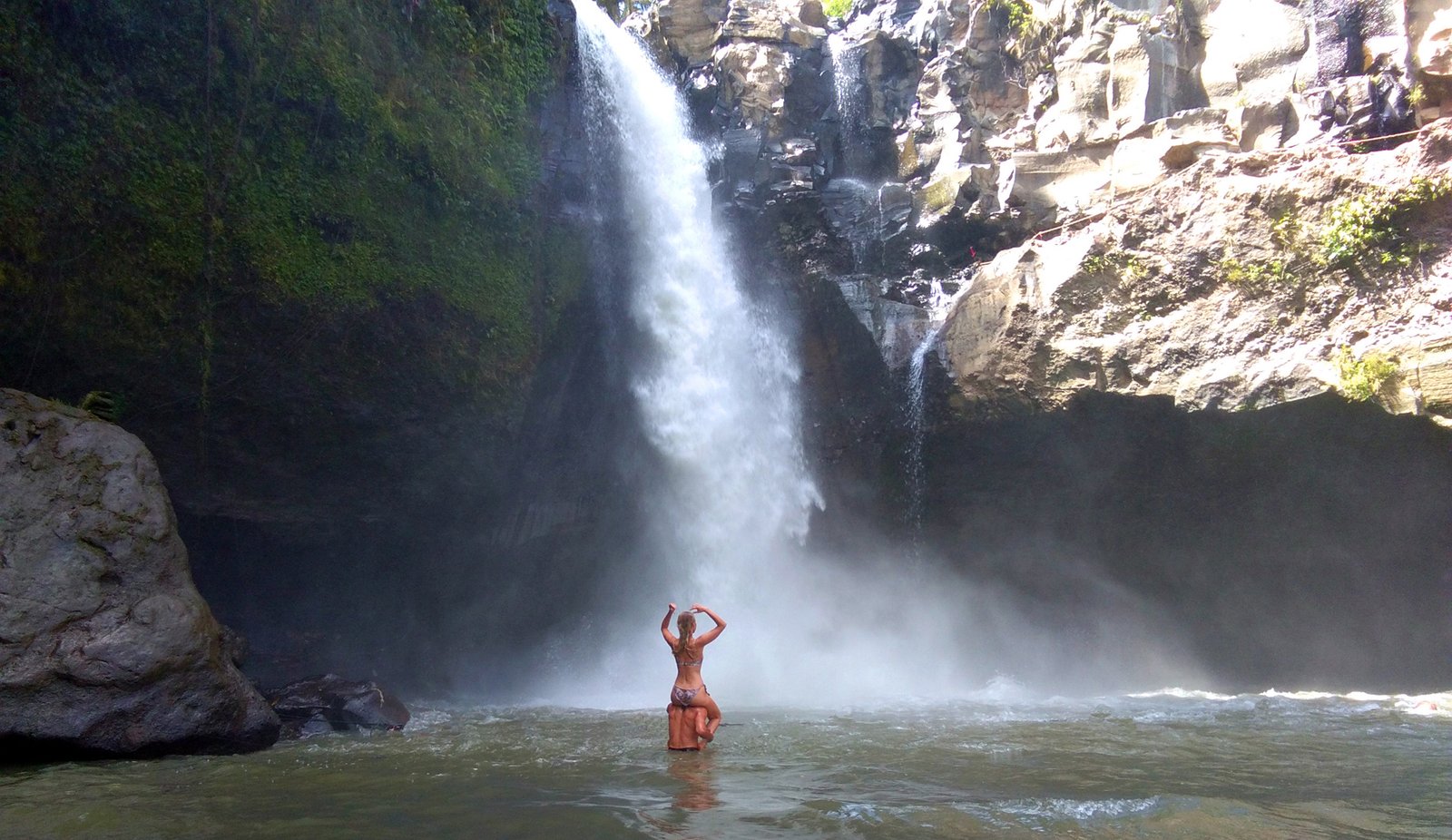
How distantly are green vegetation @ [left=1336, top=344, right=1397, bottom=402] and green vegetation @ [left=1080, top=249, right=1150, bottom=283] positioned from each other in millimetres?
2780

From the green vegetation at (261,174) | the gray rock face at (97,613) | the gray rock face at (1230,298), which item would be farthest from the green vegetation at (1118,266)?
the gray rock face at (97,613)

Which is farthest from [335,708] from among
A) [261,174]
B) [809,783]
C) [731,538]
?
[731,538]

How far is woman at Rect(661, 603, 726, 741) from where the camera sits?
27.1ft

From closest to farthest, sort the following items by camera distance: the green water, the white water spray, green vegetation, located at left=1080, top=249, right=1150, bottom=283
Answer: the green water → green vegetation, located at left=1080, top=249, right=1150, bottom=283 → the white water spray

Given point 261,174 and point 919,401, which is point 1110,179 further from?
point 261,174

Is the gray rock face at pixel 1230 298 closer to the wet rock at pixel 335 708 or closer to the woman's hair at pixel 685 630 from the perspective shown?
the woman's hair at pixel 685 630

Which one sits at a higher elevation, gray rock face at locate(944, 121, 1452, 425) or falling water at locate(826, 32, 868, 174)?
falling water at locate(826, 32, 868, 174)

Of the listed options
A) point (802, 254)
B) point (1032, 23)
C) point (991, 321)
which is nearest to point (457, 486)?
point (802, 254)

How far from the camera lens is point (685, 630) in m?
8.58

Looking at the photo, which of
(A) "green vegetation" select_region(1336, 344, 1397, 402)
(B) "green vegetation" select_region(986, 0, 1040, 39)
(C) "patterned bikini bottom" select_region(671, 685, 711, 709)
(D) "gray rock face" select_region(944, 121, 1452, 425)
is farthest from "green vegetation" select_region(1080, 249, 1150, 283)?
(C) "patterned bikini bottom" select_region(671, 685, 711, 709)

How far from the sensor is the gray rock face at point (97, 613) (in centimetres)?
857

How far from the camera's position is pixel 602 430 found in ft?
53.0

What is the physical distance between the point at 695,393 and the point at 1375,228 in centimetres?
1017

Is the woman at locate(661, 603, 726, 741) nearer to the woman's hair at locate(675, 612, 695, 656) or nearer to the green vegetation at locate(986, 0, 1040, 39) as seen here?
the woman's hair at locate(675, 612, 695, 656)
